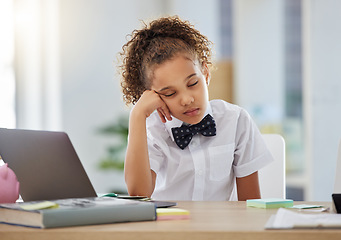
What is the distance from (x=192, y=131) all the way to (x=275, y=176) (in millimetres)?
326

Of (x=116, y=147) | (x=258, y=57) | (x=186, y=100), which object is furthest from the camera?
(x=258, y=57)

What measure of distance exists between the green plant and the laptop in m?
3.12

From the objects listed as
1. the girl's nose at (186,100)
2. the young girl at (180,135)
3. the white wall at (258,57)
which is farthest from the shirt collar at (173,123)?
the white wall at (258,57)

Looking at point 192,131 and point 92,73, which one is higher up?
point 92,73

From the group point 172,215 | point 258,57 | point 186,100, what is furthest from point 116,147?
point 172,215

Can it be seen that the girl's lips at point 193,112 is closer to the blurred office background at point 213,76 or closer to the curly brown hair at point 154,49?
the curly brown hair at point 154,49

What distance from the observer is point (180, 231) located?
832 millimetres

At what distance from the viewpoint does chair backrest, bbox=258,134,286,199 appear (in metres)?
1.74

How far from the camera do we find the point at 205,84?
160cm

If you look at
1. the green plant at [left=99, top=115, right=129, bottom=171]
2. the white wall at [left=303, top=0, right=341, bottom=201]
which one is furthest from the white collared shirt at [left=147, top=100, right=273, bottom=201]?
the green plant at [left=99, top=115, right=129, bottom=171]

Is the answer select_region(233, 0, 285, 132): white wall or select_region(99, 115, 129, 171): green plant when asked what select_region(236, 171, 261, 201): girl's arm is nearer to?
select_region(99, 115, 129, 171): green plant

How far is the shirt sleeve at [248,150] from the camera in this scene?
168 centimetres

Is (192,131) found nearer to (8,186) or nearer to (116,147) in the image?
(8,186)

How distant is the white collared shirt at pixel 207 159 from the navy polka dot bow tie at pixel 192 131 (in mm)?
28
